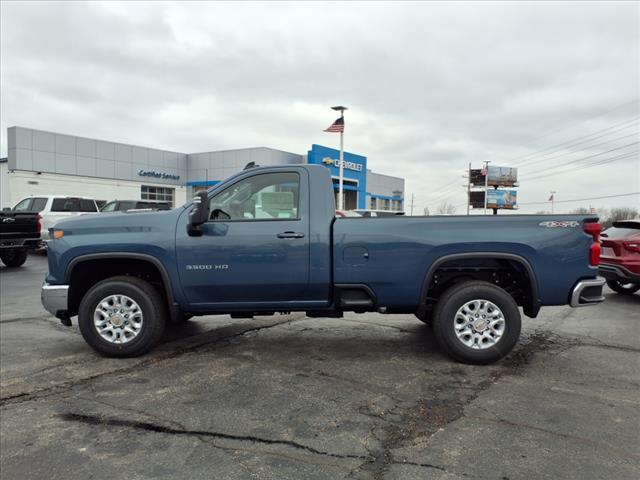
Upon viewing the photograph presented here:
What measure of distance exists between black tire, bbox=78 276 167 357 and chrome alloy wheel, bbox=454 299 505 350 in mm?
3181

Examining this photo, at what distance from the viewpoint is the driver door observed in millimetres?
4863

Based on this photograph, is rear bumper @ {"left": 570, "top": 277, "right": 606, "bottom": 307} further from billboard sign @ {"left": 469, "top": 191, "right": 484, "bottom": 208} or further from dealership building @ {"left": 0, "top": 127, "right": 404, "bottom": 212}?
billboard sign @ {"left": 469, "top": 191, "right": 484, "bottom": 208}

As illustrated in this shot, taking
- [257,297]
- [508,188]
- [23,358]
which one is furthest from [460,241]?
[508,188]

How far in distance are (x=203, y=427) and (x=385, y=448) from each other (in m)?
1.34

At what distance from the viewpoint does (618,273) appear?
852 centimetres

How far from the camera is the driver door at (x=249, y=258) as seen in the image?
4863mm

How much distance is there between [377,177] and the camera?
5522cm

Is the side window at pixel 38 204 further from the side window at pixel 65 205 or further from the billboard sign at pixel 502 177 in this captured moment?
the billboard sign at pixel 502 177

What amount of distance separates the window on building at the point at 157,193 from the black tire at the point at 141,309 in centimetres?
3204

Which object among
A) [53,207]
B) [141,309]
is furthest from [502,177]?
[141,309]

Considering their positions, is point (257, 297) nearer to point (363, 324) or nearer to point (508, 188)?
point (363, 324)

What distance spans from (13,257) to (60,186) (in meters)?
17.4

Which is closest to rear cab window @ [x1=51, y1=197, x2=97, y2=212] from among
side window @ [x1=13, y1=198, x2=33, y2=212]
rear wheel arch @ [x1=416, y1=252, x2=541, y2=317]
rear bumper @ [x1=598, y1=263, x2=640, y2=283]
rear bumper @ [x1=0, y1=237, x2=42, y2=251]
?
side window @ [x1=13, y1=198, x2=33, y2=212]

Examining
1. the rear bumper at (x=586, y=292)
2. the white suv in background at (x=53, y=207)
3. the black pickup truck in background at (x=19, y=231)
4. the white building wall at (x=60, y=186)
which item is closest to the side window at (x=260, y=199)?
the rear bumper at (x=586, y=292)
